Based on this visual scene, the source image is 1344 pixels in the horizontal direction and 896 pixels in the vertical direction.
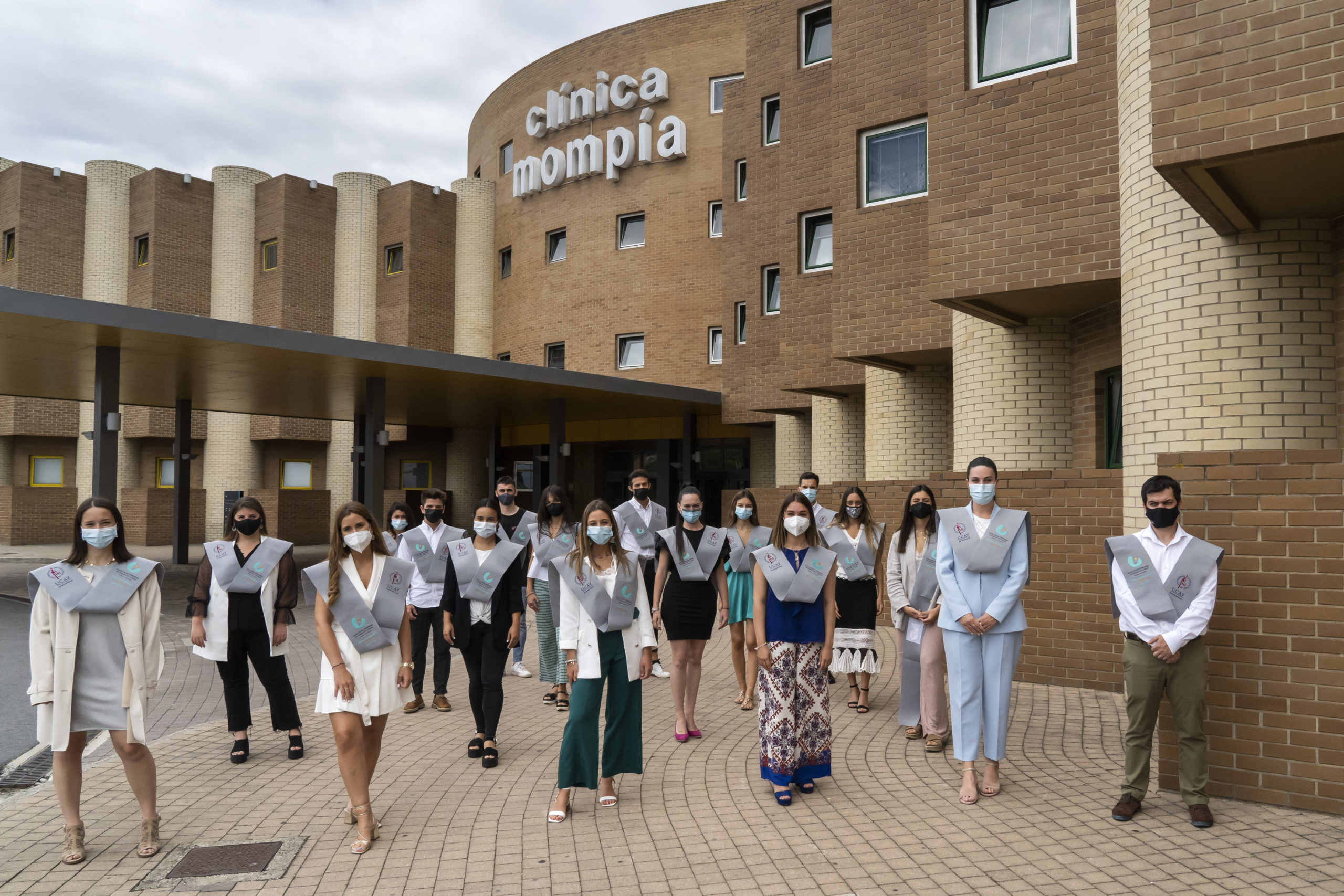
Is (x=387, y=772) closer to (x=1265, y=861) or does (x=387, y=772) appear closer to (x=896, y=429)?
(x=1265, y=861)

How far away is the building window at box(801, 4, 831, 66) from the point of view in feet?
58.8

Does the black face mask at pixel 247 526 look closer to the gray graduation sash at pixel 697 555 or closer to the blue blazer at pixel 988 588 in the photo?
the gray graduation sash at pixel 697 555

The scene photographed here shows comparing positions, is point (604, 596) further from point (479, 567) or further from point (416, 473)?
point (416, 473)

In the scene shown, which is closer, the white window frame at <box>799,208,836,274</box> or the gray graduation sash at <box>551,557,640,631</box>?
the gray graduation sash at <box>551,557,640,631</box>

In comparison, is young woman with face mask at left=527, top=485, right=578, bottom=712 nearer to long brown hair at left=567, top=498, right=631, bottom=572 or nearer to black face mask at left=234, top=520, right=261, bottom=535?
black face mask at left=234, top=520, right=261, bottom=535

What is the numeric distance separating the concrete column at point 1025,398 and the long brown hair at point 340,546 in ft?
24.8

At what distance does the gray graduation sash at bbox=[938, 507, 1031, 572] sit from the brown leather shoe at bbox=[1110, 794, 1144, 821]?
1.46 metres

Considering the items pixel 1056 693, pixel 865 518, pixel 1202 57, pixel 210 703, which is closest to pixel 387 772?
pixel 210 703

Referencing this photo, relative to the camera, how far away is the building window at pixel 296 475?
34219 millimetres

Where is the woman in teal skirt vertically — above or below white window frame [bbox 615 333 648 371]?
below

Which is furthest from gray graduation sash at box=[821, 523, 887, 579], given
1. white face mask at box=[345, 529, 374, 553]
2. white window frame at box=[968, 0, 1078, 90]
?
white window frame at box=[968, 0, 1078, 90]

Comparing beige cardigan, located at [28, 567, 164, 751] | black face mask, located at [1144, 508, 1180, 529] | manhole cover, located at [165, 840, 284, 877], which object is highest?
black face mask, located at [1144, 508, 1180, 529]

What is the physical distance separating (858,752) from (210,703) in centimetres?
584

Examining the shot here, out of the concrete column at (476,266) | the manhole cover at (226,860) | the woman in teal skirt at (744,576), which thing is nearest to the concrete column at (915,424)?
the woman in teal skirt at (744,576)
